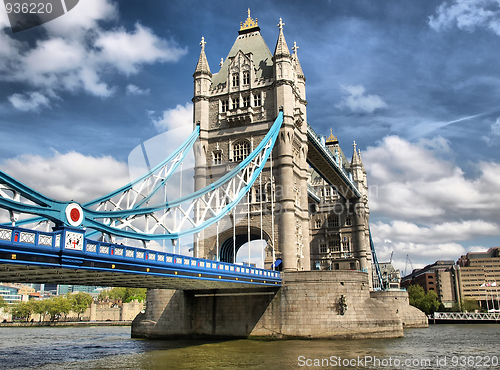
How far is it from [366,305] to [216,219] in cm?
1274

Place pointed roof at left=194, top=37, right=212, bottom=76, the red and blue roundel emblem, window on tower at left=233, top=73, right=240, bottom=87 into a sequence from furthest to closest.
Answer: pointed roof at left=194, top=37, right=212, bottom=76
window on tower at left=233, top=73, right=240, bottom=87
the red and blue roundel emblem

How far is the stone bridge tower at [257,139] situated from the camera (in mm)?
38500

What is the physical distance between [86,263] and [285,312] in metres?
17.7

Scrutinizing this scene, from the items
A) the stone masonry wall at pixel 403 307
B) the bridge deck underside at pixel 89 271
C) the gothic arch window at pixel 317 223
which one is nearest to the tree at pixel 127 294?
the gothic arch window at pixel 317 223

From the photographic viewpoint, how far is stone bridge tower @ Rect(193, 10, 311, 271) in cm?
3850

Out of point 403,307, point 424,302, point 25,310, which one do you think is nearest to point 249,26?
point 403,307

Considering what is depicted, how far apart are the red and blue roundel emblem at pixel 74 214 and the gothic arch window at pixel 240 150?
23574 millimetres

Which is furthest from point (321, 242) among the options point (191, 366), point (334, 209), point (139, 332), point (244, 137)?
point (191, 366)

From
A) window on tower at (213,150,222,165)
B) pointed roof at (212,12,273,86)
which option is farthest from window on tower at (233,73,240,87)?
window on tower at (213,150,222,165)

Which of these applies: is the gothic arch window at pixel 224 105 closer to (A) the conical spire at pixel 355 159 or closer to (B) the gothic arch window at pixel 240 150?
(B) the gothic arch window at pixel 240 150

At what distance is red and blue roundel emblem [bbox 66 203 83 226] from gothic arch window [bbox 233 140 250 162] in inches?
928

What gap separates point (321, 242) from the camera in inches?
2931

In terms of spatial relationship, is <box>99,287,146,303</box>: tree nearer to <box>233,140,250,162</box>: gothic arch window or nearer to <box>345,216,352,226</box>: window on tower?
<box>345,216,352,226</box>: window on tower

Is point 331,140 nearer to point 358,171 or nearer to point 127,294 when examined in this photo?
point 358,171
